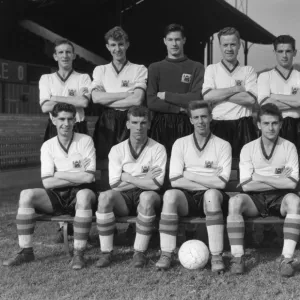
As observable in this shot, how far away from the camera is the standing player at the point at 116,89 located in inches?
165

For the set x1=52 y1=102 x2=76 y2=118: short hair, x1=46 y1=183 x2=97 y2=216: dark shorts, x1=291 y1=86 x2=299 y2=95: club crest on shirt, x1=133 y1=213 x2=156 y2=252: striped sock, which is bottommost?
x1=133 y1=213 x2=156 y2=252: striped sock

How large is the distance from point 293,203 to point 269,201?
251 millimetres

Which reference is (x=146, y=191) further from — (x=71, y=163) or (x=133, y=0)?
(x=133, y=0)

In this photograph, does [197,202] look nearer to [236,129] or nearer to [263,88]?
[236,129]

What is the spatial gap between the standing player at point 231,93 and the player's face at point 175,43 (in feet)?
1.11

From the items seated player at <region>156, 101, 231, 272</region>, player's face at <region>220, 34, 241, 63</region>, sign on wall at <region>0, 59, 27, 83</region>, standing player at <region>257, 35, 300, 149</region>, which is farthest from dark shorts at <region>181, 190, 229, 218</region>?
sign on wall at <region>0, 59, 27, 83</region>

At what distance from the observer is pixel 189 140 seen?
3.84m

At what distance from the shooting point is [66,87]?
171 inches

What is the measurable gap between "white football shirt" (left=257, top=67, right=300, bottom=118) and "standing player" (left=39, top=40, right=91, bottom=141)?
1.51 metres

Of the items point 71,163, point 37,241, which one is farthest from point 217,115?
point 37,241

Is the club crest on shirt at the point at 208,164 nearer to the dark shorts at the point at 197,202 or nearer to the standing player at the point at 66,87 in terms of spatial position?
the dark shorts at the point at 197,202

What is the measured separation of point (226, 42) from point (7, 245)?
256cm

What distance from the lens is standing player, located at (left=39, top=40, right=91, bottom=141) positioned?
4230 mm

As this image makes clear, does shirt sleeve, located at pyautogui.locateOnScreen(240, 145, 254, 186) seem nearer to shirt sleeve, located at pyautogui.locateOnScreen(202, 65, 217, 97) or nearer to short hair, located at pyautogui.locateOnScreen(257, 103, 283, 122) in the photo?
short hair, located at pyautogui.locateOnScreen(257, 103, 283, 122)
